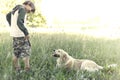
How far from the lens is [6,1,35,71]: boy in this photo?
314 inches

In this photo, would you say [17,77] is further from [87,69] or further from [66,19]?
[66,19]

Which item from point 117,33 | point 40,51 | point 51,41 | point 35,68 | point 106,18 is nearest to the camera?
point 35,68

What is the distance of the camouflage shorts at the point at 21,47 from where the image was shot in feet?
26.9

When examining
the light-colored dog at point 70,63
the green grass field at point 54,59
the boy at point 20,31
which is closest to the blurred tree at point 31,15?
the green grass field at point 54,59

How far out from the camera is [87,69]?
357 inches

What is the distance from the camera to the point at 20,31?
8117 mm

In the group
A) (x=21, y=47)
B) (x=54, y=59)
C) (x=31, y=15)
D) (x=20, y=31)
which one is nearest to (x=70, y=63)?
(x=54, y=59)

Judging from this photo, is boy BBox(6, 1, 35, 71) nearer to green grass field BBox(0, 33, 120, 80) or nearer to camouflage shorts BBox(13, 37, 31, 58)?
camouflage shorts BBox(13, 37, 31, 58)

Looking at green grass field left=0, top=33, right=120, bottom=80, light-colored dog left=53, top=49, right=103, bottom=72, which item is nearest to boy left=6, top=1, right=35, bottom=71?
green grass field left=0, top=33, right=120, bottom=80

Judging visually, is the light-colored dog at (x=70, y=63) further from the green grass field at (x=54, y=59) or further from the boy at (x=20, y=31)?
the boy at (x=20, y=31)

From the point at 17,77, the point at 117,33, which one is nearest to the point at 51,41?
the point at 17,77

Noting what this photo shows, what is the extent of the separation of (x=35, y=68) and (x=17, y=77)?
784 mm

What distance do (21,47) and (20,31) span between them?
0.35 meters

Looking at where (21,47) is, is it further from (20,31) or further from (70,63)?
(70,63)
